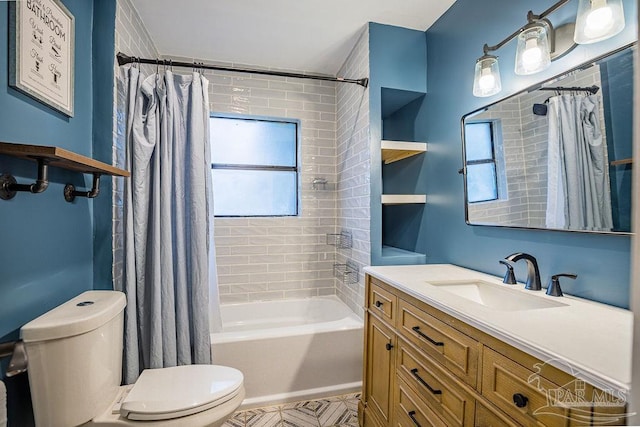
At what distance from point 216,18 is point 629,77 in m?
2.19

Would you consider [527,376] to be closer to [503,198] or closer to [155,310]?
[503,198]

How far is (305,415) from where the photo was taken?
1.80m

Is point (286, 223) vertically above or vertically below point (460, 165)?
below

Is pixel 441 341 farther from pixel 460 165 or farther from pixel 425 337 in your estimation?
pixel 460 165

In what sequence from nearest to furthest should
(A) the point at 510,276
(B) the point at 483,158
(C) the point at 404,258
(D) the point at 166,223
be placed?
(A) the point at 510,276 → (B) the point at 483,158 → (D) the point at 166,223 → (C) the point at 404,258

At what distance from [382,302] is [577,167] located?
3.32ft

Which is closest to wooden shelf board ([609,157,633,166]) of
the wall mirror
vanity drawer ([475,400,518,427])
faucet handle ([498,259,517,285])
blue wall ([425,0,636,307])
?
the wall mirror

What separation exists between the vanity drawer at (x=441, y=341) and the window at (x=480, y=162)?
2.50ft

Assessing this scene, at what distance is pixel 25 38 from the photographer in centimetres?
103

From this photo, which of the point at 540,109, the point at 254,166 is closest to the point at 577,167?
the point at 540,109

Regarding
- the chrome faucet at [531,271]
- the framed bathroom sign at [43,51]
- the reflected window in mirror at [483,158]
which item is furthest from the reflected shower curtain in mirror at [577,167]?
the framed bathroom sign at [43,51]

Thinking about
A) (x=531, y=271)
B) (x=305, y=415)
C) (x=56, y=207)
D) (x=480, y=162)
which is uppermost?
(x=480, y=162)

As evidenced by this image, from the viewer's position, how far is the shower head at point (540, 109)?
1.21 meters

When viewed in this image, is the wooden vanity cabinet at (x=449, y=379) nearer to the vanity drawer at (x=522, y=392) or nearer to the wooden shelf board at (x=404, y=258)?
the vanity drawer at (x=522, y=392)
